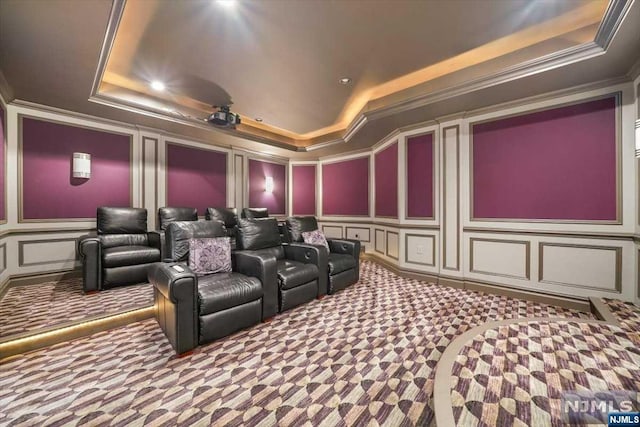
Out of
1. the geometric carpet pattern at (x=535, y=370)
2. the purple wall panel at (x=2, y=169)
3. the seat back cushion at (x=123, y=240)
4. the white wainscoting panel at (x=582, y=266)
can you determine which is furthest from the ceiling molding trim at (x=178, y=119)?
the white wainscoting panel at (x=582, y=266)

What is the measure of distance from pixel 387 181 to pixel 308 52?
9.49 feet

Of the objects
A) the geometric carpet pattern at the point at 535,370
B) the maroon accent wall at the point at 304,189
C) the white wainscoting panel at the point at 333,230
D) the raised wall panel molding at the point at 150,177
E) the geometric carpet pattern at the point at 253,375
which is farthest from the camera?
the maroon accent wall at the point at 304,189

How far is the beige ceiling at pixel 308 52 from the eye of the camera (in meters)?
2.14

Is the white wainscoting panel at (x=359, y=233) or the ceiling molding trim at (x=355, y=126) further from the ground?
the ceiling molding trim at (x=355, y=126)

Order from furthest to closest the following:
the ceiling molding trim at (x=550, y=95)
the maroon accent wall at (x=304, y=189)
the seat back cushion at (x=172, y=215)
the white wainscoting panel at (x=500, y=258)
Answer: the maroon accent wall at (x=304, y=189), the seat back cushion at (x=172, y=215), the white wainscoting panel at (x=500, y=258), the ceiling molding trim at (x=550, y=95)

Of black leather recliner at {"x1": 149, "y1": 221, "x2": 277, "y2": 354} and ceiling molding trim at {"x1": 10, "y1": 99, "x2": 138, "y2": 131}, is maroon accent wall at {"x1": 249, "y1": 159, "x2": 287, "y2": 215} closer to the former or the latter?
ceiling molding trim at {"x1": 10, "y1": 99, "x2": 138, "y2": 131}

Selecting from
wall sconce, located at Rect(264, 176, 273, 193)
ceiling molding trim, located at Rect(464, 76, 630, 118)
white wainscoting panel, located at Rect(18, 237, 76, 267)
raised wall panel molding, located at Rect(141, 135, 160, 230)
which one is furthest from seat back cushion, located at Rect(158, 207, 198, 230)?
ceiling molding trim, located at Rect(464, 76, 630, 118)

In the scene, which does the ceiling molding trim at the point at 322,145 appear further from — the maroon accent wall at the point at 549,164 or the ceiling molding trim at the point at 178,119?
the maroon accent wall at the point at 549,164

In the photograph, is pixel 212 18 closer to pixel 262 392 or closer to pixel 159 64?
pixel 159 64

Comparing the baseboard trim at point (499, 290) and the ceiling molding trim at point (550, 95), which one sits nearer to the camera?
the ceiling molding trim at point (550, 95)

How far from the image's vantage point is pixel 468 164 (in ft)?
12.3

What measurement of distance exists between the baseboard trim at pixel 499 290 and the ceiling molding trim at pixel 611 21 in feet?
8.55

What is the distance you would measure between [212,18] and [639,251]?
466 centimetres

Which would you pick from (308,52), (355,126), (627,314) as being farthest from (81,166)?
(627,314)
